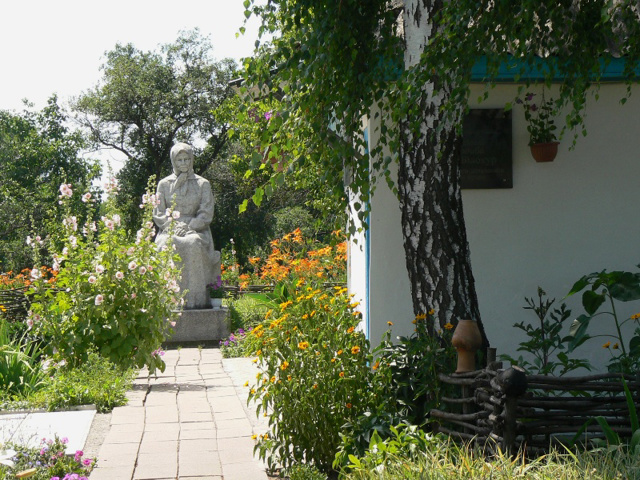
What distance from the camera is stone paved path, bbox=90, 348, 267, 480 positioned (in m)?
4.52

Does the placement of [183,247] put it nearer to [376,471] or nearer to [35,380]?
[35,380]

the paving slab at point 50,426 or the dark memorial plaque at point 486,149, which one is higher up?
the dark memorial plaque at point 486,149

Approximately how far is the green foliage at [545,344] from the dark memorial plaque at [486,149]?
94 centimetres

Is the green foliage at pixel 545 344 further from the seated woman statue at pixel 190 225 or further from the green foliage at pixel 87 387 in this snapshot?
the seated woman statue at pixel 190 225

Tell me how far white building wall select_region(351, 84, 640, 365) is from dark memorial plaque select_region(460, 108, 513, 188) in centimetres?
8

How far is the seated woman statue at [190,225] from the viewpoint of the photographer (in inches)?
448

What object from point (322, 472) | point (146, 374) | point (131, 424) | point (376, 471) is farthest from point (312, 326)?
point (146, 374)

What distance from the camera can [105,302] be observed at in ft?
23.8

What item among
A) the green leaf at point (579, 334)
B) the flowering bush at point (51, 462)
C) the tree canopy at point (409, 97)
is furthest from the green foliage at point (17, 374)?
the green leaf at point (579, 334)

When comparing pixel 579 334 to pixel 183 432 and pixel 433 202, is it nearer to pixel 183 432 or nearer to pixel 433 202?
pixel 433 202

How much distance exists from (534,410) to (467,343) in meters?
0.50

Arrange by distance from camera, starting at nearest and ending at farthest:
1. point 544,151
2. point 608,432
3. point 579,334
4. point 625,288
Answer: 1. point 608,432
2. point 579,334
3. point 625,288
4. point 544,151

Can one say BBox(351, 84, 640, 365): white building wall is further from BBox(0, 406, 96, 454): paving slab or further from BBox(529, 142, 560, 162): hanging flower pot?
BBox(0, 406, 96, 454): paving slab

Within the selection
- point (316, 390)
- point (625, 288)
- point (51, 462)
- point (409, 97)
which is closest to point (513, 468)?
point (316, 390)
